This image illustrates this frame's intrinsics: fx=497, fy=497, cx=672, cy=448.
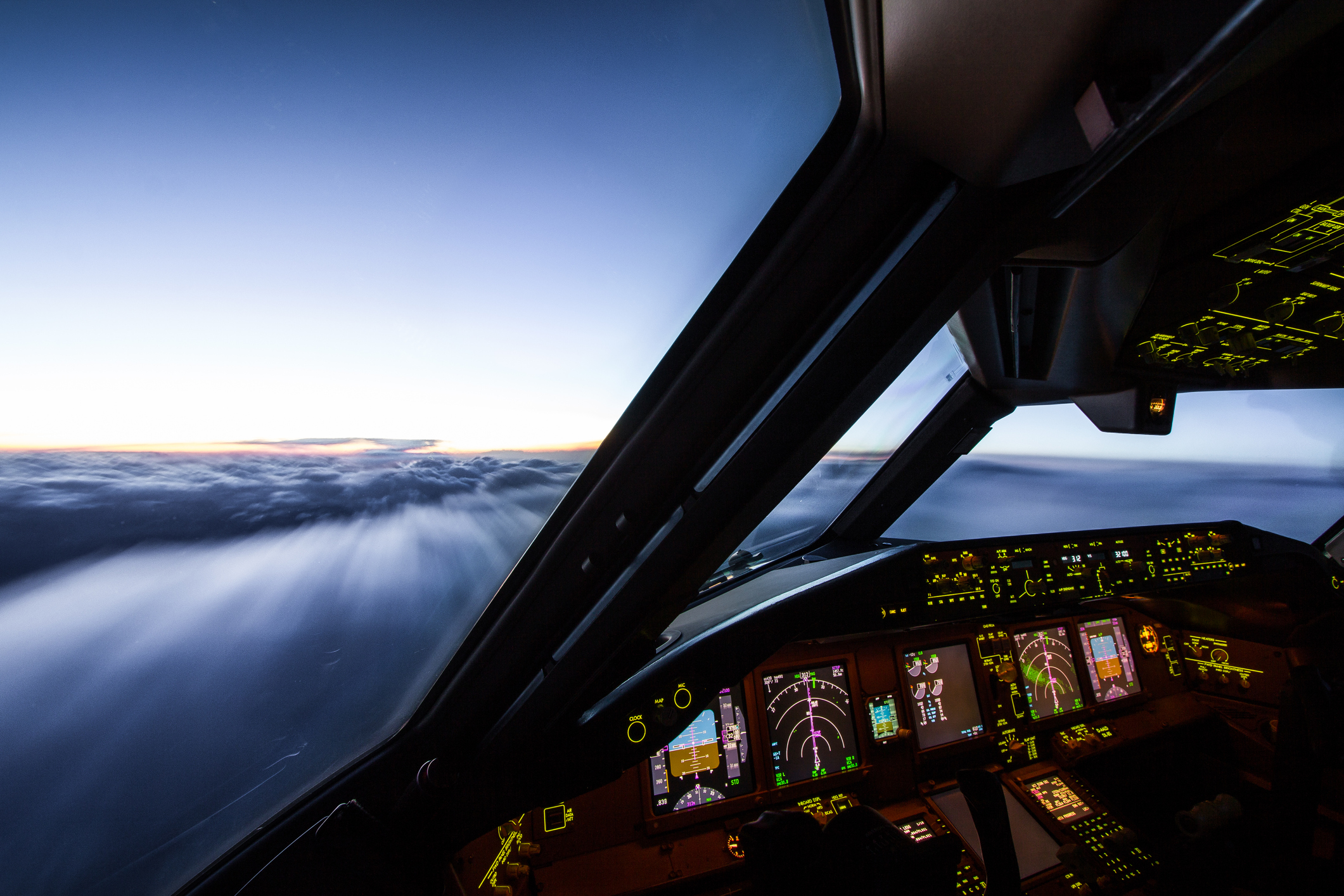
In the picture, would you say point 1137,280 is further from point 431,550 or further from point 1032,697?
point 1032,697

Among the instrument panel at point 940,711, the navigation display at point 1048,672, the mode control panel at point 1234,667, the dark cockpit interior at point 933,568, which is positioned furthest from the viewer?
the mode control panel at point 1234,667

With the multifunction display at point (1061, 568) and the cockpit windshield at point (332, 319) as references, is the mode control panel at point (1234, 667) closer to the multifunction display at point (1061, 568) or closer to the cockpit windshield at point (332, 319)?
the multifunction display at point (1061, 568)

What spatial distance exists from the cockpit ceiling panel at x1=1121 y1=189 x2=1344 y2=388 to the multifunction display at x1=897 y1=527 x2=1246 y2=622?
3.70 ft

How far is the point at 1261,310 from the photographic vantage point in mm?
1362

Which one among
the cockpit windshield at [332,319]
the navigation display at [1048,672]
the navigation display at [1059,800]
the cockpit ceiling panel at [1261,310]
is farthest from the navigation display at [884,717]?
the cockpit windshield at [332,319]

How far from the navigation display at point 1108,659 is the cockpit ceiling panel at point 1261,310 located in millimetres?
2369

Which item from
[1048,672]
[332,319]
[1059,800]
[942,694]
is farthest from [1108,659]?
[332,319]

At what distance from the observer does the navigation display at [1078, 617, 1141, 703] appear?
3598mm

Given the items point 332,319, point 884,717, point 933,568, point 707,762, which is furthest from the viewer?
point 884,717

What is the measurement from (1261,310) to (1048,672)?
2990 millimetres

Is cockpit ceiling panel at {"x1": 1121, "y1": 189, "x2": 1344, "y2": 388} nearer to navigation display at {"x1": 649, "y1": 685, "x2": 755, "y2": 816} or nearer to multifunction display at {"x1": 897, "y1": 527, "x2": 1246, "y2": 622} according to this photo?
multifunction display at {"x1": 897, "y1": 527, "x2": 1246, "y2": 622}

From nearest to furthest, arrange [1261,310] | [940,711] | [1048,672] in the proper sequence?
[1261,310], [940,711], [1048,672]

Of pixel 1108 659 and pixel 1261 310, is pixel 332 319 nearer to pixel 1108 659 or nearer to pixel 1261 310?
pixel 1261 310

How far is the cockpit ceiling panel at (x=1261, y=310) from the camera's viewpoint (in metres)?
1.00
